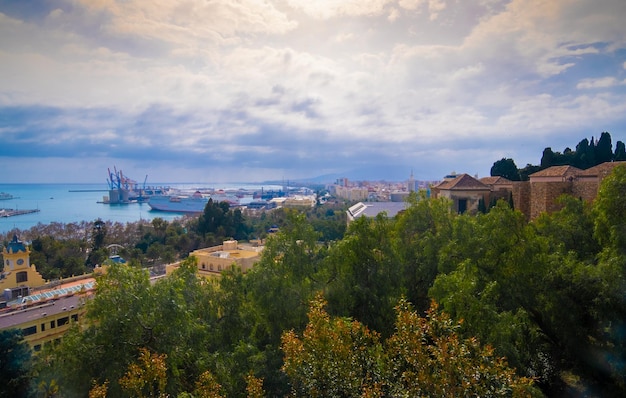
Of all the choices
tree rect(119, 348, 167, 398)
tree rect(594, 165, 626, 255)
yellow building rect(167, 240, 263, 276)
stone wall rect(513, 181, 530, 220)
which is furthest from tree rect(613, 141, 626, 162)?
tree rect(119, 348, 167, 398)

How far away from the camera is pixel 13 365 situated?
7.29 metres

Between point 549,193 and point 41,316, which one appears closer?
point 41,316

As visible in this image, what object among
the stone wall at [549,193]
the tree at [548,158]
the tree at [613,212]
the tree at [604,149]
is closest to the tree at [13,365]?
the tree at [613,212]

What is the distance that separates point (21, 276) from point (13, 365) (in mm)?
9624

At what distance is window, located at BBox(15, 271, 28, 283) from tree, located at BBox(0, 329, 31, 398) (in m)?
9.10

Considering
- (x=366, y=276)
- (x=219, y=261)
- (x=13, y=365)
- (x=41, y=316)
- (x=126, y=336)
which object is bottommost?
(x=41, y=316)

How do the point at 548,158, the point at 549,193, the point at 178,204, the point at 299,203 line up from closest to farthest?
the point at 549,193 → the point at 548,158 → the point at 299,203 → the point at 178,204

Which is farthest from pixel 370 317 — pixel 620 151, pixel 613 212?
pixel 620 151

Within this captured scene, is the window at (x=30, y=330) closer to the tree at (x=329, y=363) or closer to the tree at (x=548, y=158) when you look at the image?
the tree at (x=329, y=363)

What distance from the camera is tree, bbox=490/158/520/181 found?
21175 mm

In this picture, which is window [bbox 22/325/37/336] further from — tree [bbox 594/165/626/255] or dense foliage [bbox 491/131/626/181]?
dense foliage [bbox 491/131/626/181]

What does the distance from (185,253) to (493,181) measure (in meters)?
19.9

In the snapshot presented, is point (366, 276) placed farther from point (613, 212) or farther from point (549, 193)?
point (549, 193)

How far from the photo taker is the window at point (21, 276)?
14961mm
